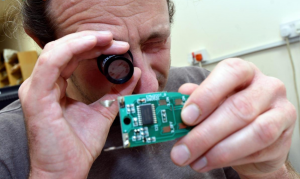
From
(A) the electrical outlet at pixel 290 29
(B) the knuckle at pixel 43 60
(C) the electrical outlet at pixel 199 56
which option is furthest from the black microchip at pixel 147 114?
(C) the electrical outlet at pixel 199 56

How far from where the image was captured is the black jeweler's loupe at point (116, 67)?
2.53ft

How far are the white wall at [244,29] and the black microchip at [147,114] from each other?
1337 mm

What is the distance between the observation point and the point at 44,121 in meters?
0.69

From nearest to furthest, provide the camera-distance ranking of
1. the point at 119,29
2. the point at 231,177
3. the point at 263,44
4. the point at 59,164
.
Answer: the point at 59,164
the point at 119,29
the point at 231,177
the point at 263,44

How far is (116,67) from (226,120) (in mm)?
419

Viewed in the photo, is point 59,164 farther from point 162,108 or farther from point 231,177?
point 231,177

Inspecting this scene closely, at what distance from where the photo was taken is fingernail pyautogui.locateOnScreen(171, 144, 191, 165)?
634 mm

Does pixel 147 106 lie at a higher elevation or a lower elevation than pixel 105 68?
lower

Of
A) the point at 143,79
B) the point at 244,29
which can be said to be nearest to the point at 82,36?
the point at 143,79

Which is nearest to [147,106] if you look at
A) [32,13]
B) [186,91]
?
[186,91]

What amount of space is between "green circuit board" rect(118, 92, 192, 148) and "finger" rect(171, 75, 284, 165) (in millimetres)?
58

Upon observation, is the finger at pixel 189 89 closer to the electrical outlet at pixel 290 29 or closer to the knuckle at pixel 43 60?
the knuckle at pixel 43 60

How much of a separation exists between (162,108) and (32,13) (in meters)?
0.90

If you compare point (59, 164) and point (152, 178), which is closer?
point (59, 164)
